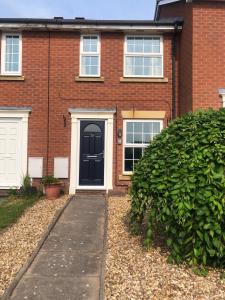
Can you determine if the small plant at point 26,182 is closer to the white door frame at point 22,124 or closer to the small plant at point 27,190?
the small plant at point 27,190

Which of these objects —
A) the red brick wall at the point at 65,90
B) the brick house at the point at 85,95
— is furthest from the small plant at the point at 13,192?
the red brick wall at the point at 65,90

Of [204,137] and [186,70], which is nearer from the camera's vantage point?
[204,137]

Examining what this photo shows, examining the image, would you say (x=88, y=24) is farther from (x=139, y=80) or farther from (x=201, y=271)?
(x=201, y=271)

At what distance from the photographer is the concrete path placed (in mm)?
4082

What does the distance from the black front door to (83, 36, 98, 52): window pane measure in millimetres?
2290

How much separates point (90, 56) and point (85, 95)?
1.26 metres

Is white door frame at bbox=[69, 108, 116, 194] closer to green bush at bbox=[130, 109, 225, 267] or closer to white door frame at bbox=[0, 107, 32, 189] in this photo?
white door frame at bbox=[0, 107, 32, 189]

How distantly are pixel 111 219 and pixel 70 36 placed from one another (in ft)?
20.7

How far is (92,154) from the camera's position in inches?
427

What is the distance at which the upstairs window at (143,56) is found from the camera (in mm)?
11023

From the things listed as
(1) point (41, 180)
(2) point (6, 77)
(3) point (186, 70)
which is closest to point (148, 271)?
(1) point (41, 180)

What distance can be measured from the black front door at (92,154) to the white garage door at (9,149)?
1991 mm

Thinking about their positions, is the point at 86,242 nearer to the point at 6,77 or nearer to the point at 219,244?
the point at 219,244

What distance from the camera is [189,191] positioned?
4633 mm
